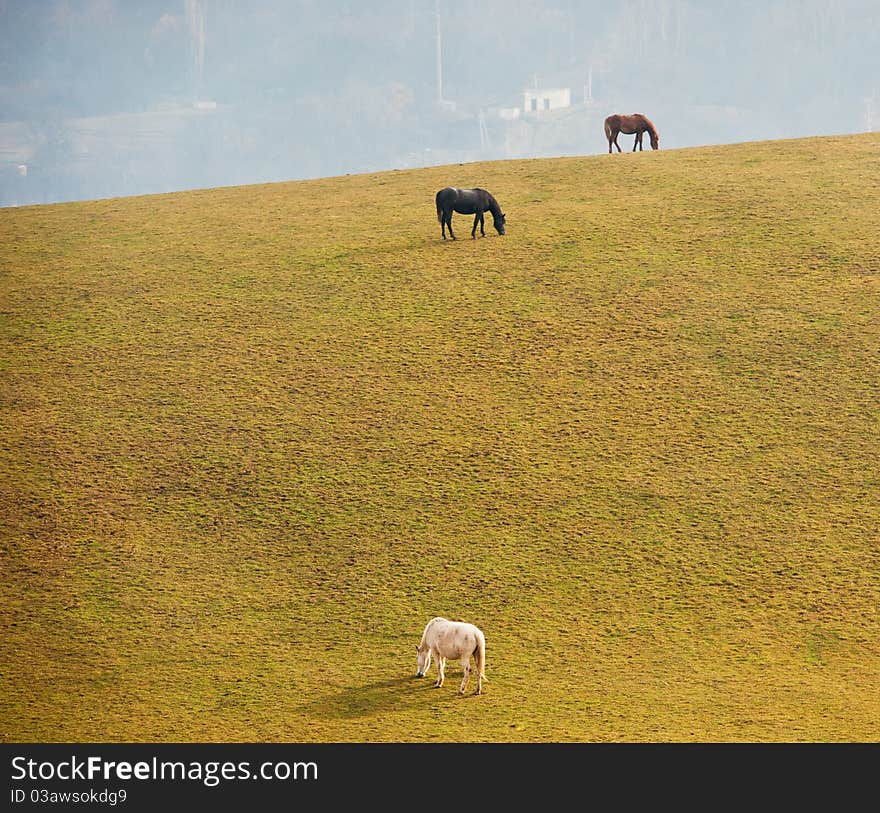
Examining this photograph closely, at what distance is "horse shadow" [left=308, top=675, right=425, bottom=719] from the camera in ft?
48.8

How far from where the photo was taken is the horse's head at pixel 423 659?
15.7 metres

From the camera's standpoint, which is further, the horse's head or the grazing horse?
the grazing horse

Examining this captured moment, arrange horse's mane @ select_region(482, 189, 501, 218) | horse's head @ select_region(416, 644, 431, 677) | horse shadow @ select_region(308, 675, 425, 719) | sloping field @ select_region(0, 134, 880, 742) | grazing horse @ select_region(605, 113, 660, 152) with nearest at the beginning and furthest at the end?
horse shadow @ select_region(308, 675, 425, 719) < horse's head @ select_region(416, 644, 431, 677) < sloping field @ select_region(0, 134, 880, 742) < horse's mane @ select_region(482, 189, 501, 218) < grazing horse @ select_region(605, 113, 660, 152)

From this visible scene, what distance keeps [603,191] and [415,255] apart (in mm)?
8217

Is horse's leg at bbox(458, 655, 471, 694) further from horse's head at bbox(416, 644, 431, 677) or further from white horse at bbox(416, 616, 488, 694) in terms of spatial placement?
horse's head at bbox(416, 644, 431, 677)

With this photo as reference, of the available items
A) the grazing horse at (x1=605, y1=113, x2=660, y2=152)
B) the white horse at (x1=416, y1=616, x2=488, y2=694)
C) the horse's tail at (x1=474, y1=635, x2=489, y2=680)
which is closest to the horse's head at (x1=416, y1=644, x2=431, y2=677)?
the white horse at (x1=416, y1=616, x2=488, y2=694)

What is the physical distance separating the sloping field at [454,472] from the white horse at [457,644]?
47 centimetres

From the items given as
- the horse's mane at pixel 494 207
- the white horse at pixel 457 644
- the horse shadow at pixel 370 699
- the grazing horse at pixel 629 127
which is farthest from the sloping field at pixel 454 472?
the grazing horse at pixel 629 127

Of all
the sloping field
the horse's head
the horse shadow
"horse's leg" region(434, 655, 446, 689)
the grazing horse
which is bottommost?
the horse shadow

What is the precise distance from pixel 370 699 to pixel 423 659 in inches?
38.4

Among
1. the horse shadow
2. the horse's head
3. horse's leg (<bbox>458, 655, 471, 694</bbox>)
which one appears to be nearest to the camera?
the horse shadow

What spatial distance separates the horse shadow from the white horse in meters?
0.60

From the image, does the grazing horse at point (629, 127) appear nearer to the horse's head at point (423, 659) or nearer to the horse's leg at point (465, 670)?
the horse's head at point (423, 659)

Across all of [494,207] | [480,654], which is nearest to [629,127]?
[494,207]
